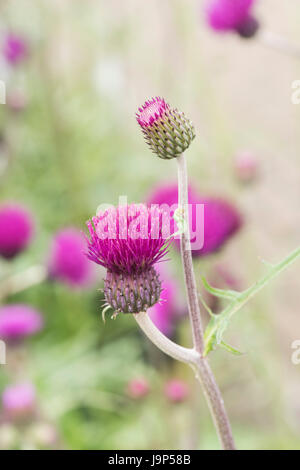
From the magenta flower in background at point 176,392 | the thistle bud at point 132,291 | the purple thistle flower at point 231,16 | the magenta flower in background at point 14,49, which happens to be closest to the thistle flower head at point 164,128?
the thistle bud at point 132,291

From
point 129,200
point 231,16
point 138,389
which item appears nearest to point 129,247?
point 231,16

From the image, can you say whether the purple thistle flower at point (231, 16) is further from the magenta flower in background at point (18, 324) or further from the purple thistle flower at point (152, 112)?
the magenta flower in background at point (18, 324)

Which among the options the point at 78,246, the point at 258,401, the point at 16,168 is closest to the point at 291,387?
the point at 258,401

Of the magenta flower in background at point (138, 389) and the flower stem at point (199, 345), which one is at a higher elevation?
the magenta flower in background at point (138, 389)

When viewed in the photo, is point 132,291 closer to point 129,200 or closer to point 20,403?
point 20,403

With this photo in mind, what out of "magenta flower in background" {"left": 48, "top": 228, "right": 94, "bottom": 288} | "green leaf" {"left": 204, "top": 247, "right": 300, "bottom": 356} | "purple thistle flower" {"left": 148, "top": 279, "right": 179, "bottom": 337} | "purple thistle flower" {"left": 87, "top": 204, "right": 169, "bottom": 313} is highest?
"magenta flower in background" {"left": 48, "top": 228, "right": 94, "bottom": 288}

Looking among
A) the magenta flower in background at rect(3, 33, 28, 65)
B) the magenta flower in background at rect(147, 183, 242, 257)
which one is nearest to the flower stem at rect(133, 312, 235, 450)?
the magenta flower in background at rect(147, 183, 242, 257)

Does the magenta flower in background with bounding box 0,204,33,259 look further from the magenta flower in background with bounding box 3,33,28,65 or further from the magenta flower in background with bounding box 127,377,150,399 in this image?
the magenta flower in background with bounding box 3,33,28,65
